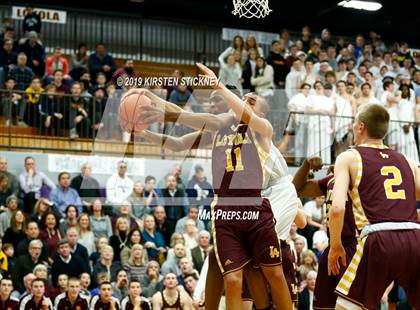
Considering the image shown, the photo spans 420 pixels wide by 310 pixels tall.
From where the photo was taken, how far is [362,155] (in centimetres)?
659

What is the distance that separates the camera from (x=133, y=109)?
23.7ft

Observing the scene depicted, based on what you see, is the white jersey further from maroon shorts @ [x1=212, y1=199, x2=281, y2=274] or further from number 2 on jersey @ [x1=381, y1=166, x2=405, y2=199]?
number 2 on jersey @ [x1=381, y1=166, x2=405, y2=199]

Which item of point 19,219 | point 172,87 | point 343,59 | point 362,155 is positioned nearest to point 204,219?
point 172,87

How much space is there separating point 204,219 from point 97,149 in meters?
2.68

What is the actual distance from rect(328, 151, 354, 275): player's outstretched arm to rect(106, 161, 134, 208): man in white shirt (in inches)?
332

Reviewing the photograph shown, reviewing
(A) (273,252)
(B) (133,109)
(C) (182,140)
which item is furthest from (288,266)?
(B) (133,109)

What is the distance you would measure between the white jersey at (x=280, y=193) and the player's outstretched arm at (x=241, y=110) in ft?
2.74

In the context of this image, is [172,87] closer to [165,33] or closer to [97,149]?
[97,149]

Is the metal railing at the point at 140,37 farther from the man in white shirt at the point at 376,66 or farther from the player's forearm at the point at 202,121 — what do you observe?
the player's forearm at the point at 202,121

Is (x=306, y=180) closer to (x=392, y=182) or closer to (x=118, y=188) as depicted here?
(x=392, y=182)

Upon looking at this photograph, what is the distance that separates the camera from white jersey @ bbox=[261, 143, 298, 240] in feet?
26.8

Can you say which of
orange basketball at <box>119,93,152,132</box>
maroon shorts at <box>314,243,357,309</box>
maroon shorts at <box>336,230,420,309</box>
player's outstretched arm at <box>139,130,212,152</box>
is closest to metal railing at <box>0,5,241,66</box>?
player's outstretched arm at <box>139,130,212,152</box>

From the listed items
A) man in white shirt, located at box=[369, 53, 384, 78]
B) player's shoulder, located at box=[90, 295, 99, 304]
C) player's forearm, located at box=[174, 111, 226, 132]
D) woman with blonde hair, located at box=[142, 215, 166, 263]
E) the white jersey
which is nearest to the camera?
player's forearm, located at box=[174, 111, 226, 132]

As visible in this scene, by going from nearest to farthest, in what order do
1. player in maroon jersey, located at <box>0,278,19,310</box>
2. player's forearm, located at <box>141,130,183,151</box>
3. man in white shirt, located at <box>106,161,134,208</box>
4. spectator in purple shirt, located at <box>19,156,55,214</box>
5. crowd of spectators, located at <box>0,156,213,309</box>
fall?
1. player's forearm, located at <box>141,130,183,151</box>
2. player in maroon jersey, located at <box>0,278,19,310</box>
3. crowd of spectators, located at <box>0,156,213,309</box>
4. spectator in purple shirt, located at <box>19,156,55,214</box>
5. man in white shirt, located at <box>106,161,134,208</box>
